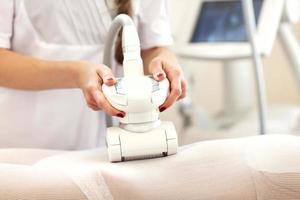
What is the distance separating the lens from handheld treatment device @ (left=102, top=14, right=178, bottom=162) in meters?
0.71

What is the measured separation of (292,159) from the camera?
683mm

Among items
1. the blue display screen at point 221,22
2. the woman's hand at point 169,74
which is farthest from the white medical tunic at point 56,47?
the blue display screen at point 221,22

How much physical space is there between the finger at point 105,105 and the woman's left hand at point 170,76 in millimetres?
65

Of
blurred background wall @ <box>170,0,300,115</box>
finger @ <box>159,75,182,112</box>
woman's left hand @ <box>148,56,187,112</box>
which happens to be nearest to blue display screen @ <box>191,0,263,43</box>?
blurred background wall @ <box>170,0,300,115</box>

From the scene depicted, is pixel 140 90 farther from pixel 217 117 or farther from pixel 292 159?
pixel 217 117

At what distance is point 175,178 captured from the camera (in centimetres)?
68

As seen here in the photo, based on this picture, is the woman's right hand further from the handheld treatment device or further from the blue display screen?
the blue display screen

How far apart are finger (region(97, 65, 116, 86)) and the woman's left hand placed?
7cm

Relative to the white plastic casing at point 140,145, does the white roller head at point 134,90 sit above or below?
above

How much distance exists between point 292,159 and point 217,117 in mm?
1500

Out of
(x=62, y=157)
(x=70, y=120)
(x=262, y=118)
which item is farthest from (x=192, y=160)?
(x=262, y=118)

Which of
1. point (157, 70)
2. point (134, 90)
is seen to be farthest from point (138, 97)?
point (157, 70)

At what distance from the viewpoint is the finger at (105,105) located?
0.73 metres

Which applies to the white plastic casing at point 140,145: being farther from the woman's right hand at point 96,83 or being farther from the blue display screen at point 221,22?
the blue display screen at point 221,22
